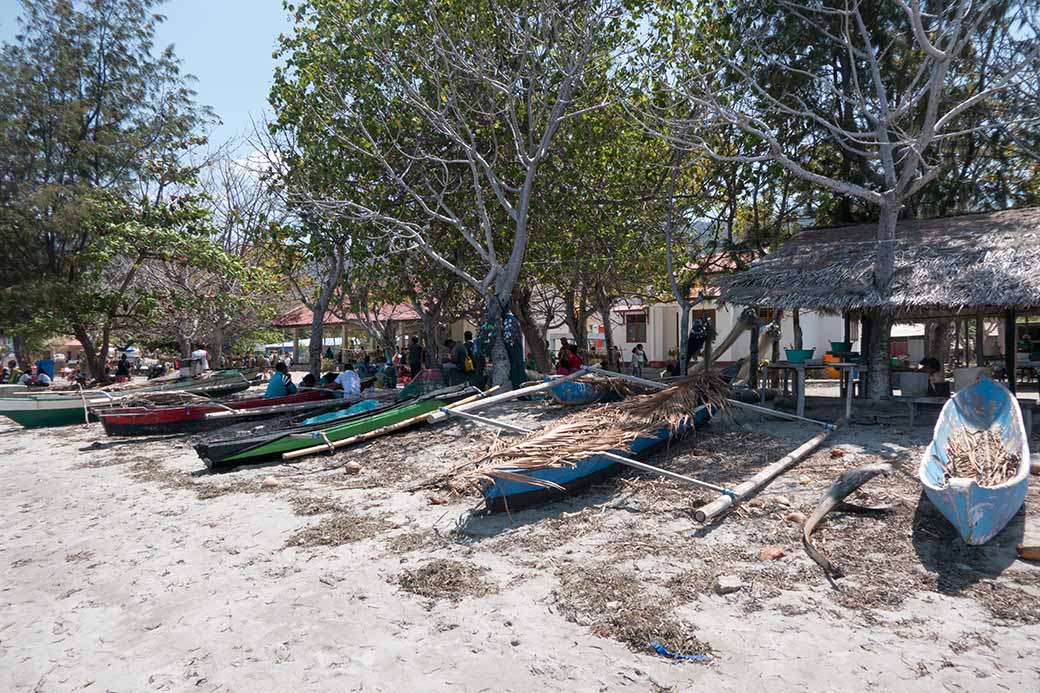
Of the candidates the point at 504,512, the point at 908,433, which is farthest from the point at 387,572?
the point at 908,433

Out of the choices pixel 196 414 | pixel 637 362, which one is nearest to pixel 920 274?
pixel 637 362

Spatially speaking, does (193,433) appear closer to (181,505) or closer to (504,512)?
(181,505)

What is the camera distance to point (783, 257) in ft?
39.4

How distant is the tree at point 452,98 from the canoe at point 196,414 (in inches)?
154

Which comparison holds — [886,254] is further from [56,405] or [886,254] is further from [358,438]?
[56,405]

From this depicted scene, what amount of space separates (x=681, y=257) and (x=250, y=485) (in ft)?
37.6

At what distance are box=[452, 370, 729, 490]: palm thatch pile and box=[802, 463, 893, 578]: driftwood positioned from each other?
2.03 meters

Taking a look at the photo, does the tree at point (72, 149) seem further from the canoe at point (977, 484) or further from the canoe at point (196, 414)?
the canoe at point (977, 484)

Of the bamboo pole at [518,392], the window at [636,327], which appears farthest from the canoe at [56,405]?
the window at [636,327]

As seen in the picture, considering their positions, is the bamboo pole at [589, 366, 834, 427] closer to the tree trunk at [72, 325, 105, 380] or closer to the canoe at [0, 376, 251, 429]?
the canoe at [0, 376, 251, 429]

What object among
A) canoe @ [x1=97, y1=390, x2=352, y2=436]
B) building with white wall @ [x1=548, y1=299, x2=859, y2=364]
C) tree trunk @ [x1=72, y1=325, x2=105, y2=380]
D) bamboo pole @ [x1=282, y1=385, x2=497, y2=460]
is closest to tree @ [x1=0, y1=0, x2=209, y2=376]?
tree trunk @ [x1=72, y1=325, x2=105, y2=380]

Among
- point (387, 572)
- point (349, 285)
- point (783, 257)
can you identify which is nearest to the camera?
point (387, 572)

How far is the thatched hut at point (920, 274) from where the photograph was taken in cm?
934

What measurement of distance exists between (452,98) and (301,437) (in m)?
6.86
